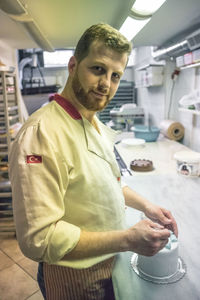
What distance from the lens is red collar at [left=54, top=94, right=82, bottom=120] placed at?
952 mm

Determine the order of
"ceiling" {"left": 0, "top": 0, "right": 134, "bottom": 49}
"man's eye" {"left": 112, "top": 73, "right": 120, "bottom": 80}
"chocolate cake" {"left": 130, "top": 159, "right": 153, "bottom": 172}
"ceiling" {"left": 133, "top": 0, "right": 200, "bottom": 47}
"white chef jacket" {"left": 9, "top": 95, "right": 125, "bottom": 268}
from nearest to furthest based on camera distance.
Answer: "white chef jacket" {"left": 9, "top": 95, "right": 125, "bottom": 268}, "man's eye" {"left": 112, "top": 73, "right": 120, "bottom": 80}, "ceiling" {"left": 0, "top": 0, "right": 134, "bottom": 49}, "ceiling" {"left": 133, "top": 0, "right": 200, "bottom": 47}, "chocolate cake" {"left": 130, "top": 159, "right": 153, "bottom": 172}

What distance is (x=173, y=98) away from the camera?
365cm

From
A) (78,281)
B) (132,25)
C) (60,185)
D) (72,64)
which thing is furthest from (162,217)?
(132,25)

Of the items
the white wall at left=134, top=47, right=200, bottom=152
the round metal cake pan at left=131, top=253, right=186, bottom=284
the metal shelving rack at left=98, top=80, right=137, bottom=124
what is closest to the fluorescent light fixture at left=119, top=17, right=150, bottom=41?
the white wall at left=134, top=47, right=200, bottom=152

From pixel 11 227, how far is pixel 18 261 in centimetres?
49

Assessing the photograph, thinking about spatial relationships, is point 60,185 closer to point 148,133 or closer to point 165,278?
point 165,278

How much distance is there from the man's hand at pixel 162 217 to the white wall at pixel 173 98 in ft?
6.74

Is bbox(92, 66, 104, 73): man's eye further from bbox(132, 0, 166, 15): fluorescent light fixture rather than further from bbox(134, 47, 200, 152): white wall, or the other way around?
bbox(134, 47, 200, 152): white wall

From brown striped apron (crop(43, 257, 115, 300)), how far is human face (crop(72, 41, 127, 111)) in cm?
71

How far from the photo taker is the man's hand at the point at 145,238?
30.5 inches

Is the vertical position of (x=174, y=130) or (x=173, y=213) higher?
(x=174, y=130)

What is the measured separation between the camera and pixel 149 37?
2982mm

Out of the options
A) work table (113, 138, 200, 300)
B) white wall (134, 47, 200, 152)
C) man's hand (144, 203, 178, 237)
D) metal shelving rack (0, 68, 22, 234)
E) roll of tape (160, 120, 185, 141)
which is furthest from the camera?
roll of tape (160, 120, 185, 141)

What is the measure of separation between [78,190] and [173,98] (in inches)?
127
